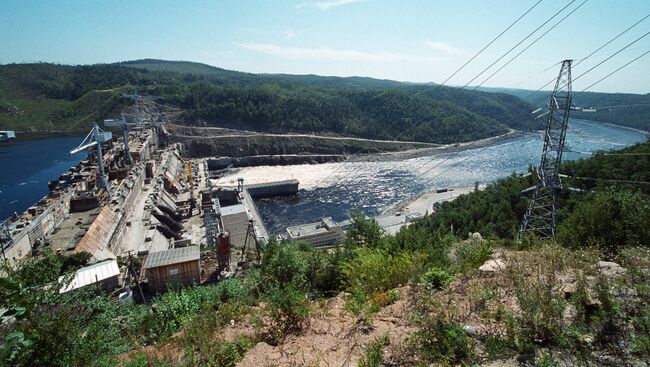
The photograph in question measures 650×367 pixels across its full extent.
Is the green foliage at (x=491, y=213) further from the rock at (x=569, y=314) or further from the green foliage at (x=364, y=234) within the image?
the rock at (x=569, y=314)

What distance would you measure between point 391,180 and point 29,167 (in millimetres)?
68700

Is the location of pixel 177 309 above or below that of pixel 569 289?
below

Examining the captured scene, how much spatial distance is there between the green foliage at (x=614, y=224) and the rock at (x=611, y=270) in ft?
5.16

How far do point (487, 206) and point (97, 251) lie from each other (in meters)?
31.7

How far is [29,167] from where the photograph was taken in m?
65.9

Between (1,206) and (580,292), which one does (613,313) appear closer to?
(580,292)

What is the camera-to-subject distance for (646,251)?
6.08 m

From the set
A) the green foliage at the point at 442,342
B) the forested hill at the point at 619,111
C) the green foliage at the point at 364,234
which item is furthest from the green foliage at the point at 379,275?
the forested hill at the point at 619,111

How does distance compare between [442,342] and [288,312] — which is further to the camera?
[288,312]

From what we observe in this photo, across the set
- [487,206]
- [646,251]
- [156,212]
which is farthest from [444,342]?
[156,212]

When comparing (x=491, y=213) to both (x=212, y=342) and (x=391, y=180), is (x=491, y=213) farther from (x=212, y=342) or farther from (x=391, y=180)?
(x=391, y=180)

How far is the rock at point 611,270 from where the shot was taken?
5.82m

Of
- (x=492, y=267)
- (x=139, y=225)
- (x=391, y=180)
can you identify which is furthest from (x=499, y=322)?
(x=391, y=180)

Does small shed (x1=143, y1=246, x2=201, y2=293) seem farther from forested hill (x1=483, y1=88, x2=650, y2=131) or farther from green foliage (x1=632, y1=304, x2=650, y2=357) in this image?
forested hill (x1=483, y1=88, x2=650, y2=131)
